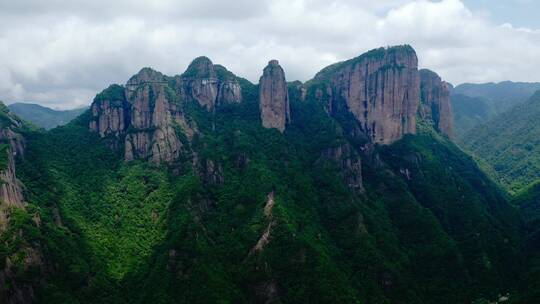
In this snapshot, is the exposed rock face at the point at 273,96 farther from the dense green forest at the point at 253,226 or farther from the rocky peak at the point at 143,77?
the rocky peak at the point at 143,77

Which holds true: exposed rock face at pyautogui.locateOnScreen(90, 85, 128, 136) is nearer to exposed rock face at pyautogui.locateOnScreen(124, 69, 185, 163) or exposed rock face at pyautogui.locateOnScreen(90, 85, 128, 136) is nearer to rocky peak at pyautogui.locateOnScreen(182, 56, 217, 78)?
exposed rock face at pyautogui.locateOnScreen(124, 69, 185, 163)

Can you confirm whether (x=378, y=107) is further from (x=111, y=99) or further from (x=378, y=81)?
(x=111, y=99)

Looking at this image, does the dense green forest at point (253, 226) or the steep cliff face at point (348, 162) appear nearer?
the dense green forest at point (253, 226)

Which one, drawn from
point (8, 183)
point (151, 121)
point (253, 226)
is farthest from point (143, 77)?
point (253, 226)

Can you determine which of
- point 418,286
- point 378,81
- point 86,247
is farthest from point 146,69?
point 418,286

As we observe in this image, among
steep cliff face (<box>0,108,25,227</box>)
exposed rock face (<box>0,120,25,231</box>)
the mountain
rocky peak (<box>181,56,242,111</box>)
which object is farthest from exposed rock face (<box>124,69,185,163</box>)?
exposed rock face (<box>0,120,25,231</box>)

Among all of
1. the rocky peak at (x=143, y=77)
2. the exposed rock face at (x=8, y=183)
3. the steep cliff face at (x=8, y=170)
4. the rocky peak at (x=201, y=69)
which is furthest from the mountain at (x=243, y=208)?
the steep cliff face at (x=8, y=170)
